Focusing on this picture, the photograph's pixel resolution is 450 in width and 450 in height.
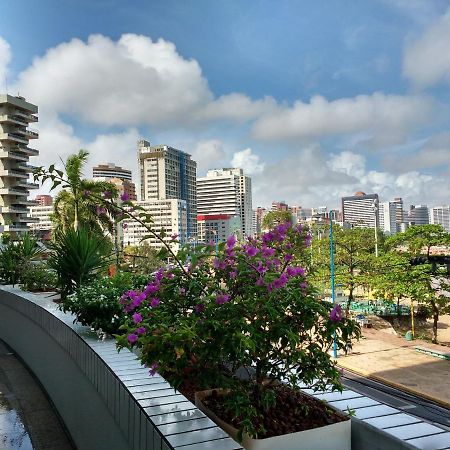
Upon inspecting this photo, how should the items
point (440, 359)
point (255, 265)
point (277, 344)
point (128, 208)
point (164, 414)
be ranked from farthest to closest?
1. point (440, 359)
2. point (128, 208)
3. point (255, 265)
4. point (277, 344)
5. point (164, 414)

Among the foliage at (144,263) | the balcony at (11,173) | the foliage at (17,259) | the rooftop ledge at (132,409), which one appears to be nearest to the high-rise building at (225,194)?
the balcony at (11,173)

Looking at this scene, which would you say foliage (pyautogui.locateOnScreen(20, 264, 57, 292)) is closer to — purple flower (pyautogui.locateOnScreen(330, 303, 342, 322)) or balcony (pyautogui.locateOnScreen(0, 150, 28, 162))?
purple flower (pyautogui.locateOnScreen(330, 303, 342, 322))

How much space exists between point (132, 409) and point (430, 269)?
23358mm

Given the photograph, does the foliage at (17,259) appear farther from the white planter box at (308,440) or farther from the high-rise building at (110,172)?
the high-rise building at (110,172)

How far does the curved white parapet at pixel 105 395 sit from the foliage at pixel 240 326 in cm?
23

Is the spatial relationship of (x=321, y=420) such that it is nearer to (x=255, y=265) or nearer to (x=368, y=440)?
(x=368, y=440)

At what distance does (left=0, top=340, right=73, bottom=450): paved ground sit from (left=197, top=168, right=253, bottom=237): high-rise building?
15151 centimetres

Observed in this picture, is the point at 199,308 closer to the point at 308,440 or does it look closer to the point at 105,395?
the point at 308,440

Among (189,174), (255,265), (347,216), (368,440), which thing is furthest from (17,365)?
(347,216)

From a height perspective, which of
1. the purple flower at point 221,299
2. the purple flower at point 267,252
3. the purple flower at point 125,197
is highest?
the purple flower at point 125,197

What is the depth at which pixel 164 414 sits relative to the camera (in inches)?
102

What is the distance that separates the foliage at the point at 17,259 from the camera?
11.2 metres

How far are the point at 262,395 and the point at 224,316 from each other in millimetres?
584

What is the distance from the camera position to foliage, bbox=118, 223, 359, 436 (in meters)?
2.61
